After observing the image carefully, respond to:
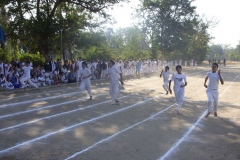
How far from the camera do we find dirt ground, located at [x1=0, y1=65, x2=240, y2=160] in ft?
20.6

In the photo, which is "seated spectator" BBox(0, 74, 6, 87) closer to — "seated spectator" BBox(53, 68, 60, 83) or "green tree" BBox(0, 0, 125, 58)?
"seated spectator" BBox(53, 68, 60, 83)

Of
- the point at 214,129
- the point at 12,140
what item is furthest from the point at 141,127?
the point at 12,140

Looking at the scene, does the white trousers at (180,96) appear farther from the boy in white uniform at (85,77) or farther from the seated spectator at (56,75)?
the seated spectator at (56,75)

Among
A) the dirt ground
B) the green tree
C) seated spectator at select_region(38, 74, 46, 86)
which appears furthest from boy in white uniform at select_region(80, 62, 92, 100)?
the green tree

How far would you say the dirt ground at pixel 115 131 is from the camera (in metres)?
6.27

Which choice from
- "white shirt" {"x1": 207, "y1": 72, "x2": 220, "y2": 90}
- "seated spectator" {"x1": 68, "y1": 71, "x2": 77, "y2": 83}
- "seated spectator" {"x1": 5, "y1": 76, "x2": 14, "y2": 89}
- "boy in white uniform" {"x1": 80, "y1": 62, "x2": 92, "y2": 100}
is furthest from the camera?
"seated spectator" {"x1": 68, "y1": 71, "x2": 77, "y2": 83}

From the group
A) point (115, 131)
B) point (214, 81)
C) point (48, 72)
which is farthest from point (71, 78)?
point (115, 131)

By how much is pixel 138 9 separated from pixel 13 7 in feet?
105

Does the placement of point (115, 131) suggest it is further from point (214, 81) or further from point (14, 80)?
point (14, 80)

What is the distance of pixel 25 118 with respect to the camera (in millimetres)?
9562

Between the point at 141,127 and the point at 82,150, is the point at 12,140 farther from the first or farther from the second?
the point at 141,127

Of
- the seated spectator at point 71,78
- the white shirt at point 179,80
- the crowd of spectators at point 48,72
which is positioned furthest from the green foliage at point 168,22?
the white shirt at point 179,80

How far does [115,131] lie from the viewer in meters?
8.10

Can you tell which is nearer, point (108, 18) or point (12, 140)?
point (12, 140)
